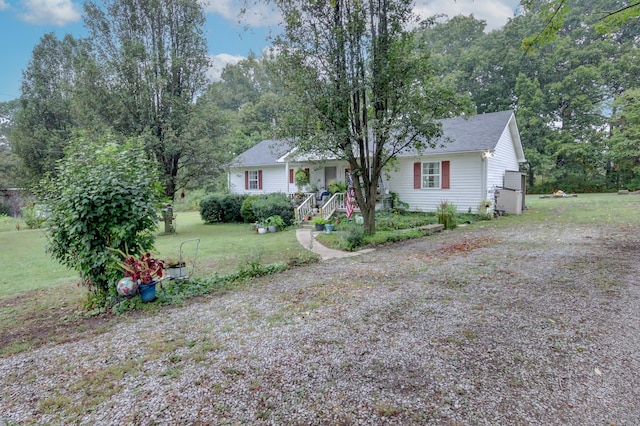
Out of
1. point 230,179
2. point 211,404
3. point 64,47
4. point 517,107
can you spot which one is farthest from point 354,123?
point 517,107

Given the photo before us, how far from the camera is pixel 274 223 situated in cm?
1241

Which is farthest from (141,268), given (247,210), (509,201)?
(509,201)

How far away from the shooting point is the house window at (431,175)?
14594 millimetres

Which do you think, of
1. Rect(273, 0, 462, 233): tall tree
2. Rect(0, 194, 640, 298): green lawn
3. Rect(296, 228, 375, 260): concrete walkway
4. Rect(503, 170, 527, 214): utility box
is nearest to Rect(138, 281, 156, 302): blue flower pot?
Rect(0, 194, 640, 298): green lawn

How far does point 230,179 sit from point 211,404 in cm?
2017

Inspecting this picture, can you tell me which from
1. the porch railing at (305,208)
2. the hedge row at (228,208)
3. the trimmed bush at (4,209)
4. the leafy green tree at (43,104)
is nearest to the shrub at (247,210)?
the hedge row at (228,208)

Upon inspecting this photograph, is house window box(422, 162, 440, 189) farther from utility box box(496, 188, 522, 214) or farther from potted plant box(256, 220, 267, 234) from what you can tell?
potted plant box(256, 220, 267, 234)

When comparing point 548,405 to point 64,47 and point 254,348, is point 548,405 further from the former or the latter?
point 64,47

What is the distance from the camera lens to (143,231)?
4805mm

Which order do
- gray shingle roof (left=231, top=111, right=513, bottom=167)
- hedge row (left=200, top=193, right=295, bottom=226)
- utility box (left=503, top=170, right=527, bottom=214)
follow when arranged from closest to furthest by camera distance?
gray shingle roof (left=231, top=111, right=513, bottom=167)
utility box (left=503, top=170, right=527, bottom=214)
hedge row (left=200, top=193, right=295, bottom=226)

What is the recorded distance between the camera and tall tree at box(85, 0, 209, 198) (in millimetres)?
11914

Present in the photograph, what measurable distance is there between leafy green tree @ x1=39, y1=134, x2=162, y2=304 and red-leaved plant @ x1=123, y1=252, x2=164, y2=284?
15cm

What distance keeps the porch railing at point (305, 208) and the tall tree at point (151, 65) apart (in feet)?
15.2

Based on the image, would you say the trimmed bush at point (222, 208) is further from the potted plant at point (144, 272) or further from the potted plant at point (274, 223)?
the potted plant at point (144, 272)
